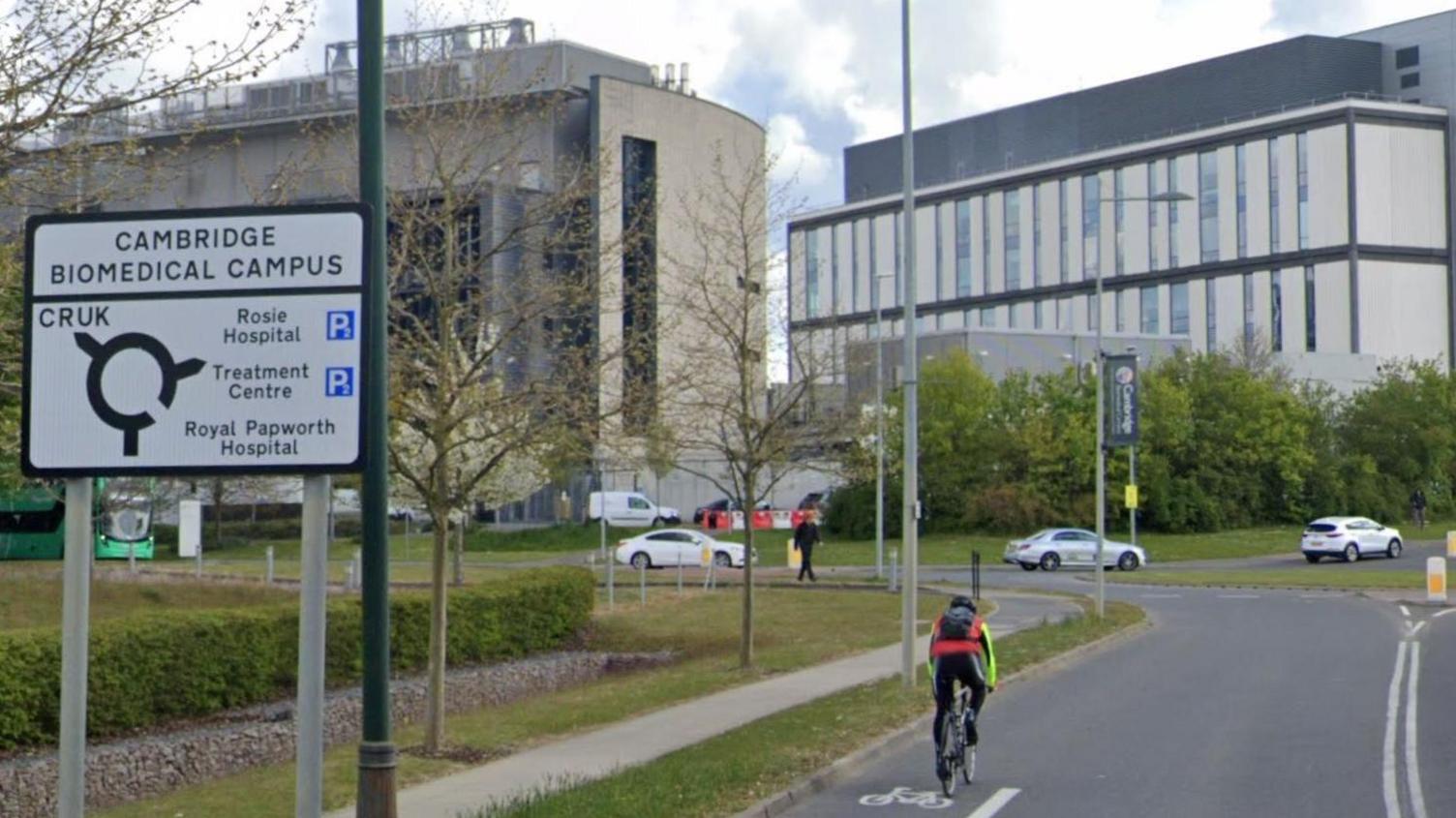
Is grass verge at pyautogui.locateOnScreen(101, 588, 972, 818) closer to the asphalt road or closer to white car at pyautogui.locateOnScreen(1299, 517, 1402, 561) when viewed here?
the asphalt road

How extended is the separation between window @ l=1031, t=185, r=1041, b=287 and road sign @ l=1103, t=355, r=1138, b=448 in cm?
7288

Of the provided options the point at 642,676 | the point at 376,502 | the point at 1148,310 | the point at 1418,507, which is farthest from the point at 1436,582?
the point at 1148,310

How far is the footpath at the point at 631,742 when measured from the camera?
1430 cm

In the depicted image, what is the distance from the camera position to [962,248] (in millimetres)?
113562

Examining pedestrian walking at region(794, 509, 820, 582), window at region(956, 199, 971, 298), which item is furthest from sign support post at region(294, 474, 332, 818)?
window at region(956, 199, 971, 298)

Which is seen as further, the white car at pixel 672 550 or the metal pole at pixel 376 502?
the white car at pixel 672 550

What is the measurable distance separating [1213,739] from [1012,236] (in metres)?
93.3

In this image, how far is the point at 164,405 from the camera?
739 cm

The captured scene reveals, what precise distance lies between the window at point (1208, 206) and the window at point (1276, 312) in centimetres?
371

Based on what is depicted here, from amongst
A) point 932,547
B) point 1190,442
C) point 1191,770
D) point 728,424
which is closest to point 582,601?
point 728,424

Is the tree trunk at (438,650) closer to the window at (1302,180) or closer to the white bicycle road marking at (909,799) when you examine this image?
the white bicycle road marking at (909,799)

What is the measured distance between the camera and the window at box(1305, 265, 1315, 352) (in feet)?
312

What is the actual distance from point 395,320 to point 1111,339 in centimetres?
7250

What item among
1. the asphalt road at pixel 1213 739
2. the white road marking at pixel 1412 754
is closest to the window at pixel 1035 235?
the asphalt road at pixel 1213 739
